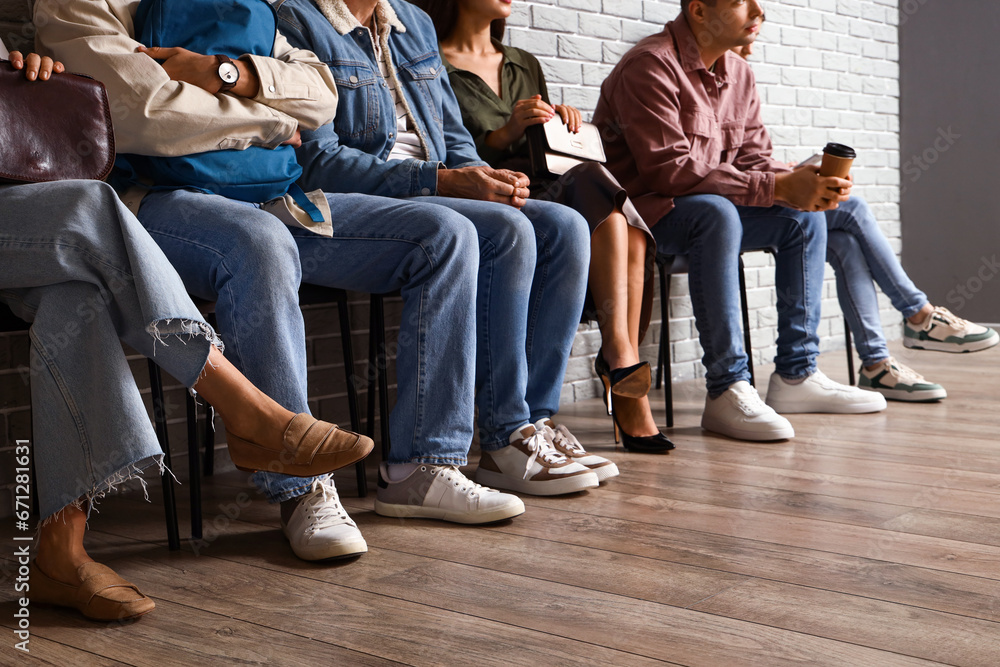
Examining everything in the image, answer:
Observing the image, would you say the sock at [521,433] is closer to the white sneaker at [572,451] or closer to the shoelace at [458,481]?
the white sneaker at [572,451]

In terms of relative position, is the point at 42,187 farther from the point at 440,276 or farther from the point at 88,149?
the point at 440,276

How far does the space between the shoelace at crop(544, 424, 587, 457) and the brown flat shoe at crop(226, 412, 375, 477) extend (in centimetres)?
76

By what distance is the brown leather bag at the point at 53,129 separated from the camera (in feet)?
4.67

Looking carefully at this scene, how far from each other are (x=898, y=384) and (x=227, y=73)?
2159mm

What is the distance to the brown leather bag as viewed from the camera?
1424 millimetres

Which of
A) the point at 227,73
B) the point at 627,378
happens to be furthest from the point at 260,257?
the point at 627,378

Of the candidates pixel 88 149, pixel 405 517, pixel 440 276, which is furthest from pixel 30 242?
pixel 405 517

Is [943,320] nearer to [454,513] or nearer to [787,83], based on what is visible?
[787,83]

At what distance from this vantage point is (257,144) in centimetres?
175

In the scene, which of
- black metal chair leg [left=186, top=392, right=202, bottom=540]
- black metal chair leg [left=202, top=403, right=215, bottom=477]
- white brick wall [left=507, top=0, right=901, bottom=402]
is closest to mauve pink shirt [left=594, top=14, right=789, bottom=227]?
white brick wall [left=507, top=0, right=901, bottom=402]

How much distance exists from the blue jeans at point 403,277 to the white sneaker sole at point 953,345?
5.60ft

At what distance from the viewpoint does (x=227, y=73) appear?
1.70 meters

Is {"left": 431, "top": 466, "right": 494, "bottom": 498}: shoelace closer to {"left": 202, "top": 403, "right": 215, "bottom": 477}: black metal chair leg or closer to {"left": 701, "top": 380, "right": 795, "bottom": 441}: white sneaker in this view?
{"left": 202, "top": 403, "right": 215, "bottom": 477}: black metal chair leg

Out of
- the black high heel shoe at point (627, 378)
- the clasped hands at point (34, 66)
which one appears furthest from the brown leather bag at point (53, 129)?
the black high heel shoe at point (627, 378)
